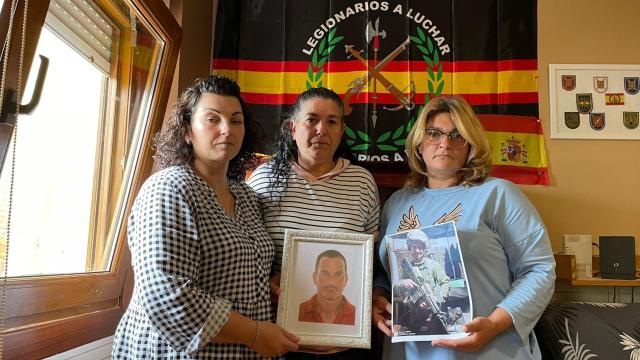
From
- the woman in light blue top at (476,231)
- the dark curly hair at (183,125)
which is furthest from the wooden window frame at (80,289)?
the woman in light blue top at (476,231)

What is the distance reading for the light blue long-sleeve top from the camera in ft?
4.23

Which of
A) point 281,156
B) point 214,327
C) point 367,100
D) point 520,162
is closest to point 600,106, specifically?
point 520,162

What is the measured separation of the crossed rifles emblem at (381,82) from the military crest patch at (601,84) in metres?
1.11

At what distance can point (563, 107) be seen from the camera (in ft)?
9.04

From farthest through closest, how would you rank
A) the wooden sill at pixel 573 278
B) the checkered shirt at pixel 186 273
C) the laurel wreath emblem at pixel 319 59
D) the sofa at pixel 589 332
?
the laurel wreath emblem at pixel 319 59, the wooden sill at pixel 573 278, the sofa at pixel 589 332, the checkered shirt at pixel 186 273

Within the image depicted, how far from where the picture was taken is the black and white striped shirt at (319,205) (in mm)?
1434

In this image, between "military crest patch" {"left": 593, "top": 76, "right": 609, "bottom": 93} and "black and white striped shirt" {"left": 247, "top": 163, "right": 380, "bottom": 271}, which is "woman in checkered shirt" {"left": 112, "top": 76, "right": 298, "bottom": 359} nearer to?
"black and white striped shirt" {"left": 247, "top": 163, "right": 380, "bottom": 271}

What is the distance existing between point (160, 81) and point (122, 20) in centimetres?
37

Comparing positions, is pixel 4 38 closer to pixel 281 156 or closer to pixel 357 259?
pixel 281 156

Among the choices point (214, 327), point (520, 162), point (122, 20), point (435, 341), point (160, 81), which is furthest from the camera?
point (520, 162)

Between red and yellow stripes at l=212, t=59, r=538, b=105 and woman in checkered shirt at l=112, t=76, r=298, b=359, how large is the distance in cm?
152

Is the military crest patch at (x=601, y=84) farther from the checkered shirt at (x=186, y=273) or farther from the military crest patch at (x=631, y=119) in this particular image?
the checkered shirt at (x=186, y=273)

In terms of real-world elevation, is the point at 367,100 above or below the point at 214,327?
above

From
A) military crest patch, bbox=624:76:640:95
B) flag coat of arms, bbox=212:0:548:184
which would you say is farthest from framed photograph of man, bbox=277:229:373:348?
military crest patch, bbox=624:76:640:95
